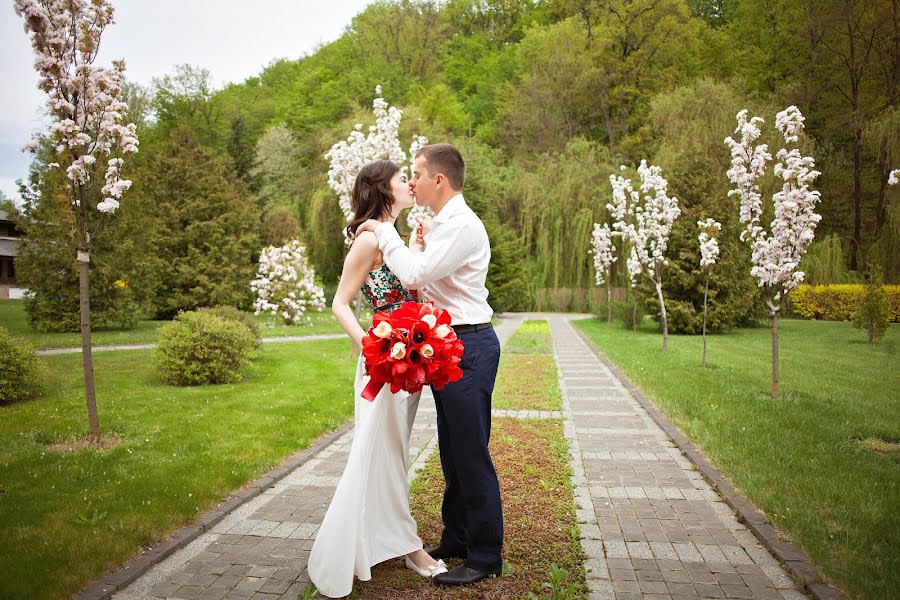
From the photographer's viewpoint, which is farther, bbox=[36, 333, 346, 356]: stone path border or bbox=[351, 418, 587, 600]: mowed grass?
bbox=[36, 333, 346, 356]: stone path border

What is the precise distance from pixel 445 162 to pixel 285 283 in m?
18.7

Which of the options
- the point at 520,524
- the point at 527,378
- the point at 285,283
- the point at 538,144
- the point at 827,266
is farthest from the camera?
the point at 538,144

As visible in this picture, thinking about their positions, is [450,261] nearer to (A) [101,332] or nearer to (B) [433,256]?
(B) [433,256]

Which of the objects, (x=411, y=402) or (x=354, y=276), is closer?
(x=354, y=276)

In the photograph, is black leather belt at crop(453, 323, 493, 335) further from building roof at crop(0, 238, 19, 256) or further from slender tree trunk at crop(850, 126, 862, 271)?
building roof at crop(0, 238, 19, 256)

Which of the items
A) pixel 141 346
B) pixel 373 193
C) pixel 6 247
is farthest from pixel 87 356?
pixel 6 247

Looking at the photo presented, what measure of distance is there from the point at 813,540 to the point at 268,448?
4860mm

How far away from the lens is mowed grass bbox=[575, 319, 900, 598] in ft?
13.1

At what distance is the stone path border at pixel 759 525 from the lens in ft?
11.1

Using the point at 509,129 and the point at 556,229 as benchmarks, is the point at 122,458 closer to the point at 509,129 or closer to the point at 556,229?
the point at 556,229

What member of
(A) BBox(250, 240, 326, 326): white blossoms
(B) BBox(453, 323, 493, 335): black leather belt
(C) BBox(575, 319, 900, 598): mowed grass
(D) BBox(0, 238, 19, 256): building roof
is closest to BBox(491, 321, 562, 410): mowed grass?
(C) BBox(575, 319, 900, 598): mowed grass

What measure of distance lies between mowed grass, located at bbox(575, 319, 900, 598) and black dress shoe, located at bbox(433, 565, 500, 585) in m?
1.99

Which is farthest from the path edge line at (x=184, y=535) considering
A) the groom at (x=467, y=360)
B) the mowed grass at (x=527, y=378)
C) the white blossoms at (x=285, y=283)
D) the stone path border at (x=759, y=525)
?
the white blossoms at (x=285, y=283)

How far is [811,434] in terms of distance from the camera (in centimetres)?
688
